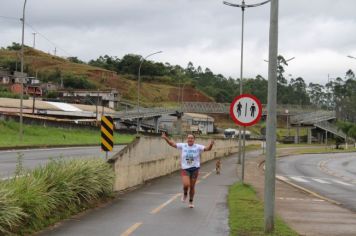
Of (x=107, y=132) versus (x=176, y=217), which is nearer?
(x=176, y=217)

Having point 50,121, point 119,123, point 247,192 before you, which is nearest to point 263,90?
point 119,123

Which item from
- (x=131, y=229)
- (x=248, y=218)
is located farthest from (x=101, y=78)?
(x=131, y=229)

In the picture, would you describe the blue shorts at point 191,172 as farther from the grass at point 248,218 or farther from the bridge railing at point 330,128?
the bridge railing at point 330,128

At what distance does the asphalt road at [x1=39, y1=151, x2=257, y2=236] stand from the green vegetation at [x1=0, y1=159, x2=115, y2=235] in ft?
0.96

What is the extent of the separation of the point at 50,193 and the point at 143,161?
948cm

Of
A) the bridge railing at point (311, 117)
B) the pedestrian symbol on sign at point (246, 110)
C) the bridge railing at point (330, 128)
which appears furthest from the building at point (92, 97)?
the pedestrian symbol on sign at point (246, 110)

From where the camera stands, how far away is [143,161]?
20422 mm

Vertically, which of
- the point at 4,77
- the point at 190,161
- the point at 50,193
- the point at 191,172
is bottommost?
the point at 50,193

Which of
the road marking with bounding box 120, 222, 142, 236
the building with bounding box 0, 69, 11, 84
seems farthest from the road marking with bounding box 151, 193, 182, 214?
the building with bounding box 0, 69, 11, 84

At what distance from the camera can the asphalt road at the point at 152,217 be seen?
33.5 ft

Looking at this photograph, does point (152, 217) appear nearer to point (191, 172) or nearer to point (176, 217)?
point (176, 217)

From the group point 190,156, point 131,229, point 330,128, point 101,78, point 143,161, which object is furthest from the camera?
point 101,78

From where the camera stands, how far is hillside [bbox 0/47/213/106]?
163375 millimetres

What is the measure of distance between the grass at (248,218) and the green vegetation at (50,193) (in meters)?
3.09
